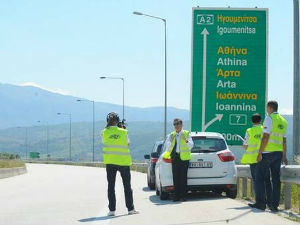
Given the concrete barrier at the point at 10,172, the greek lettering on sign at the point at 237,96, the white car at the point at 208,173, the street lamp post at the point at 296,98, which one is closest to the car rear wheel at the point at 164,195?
the white car at the point at 208,173

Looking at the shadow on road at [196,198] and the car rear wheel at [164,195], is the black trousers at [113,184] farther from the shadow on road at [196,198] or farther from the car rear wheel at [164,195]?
the car rear wheel at [164,195]

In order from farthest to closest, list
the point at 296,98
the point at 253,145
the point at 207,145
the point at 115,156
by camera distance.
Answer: the point at 207,145, the point at 296,98, the point at 253,145, the point at 115,156

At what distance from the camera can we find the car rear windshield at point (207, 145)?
53.0ft

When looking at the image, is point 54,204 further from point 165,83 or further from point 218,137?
point 165,83

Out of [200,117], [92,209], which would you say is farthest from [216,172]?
[200,117]

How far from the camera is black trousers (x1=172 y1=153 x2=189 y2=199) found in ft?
50.9

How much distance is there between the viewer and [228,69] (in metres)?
20.4

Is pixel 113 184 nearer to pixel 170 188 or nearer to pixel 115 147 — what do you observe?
pixel 115 147

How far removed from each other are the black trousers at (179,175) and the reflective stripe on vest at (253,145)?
193 cm

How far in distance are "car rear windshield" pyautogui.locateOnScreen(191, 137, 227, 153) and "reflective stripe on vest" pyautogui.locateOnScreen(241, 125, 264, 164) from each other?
2.23m

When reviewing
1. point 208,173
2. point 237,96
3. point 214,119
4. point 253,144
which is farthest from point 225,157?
point 237,96

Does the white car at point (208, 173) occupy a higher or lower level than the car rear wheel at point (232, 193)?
higher

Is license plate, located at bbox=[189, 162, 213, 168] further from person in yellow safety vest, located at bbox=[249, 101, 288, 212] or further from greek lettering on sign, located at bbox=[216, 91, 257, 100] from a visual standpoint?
greek lettering on sign, located at bbox=[216, 91, 257, 100]

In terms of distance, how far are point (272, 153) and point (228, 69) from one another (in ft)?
25.8
